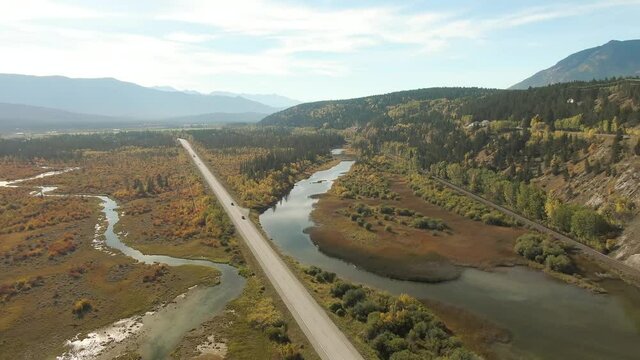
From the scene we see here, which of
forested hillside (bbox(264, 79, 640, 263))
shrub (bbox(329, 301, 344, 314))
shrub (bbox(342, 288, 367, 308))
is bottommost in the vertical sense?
shrub (bbox(329, 301, 344, 314))

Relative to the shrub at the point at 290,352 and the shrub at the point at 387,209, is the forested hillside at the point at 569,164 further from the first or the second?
the shrub at the point at 290,352

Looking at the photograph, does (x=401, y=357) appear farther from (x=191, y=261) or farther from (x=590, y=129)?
(x=590, y=129)

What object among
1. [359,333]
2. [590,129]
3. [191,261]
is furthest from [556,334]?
[590,129]

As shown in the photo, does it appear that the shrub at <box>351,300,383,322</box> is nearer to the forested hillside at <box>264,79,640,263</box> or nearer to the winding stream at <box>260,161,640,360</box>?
the winding stream at <box>260,161,640,360</box>

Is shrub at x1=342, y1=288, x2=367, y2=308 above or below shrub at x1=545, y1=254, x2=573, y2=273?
above

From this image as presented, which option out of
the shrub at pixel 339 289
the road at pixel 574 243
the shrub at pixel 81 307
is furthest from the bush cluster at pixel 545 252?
the shrub at pixel 81 307

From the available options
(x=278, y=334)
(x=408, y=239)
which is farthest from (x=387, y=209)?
(x=278, y=334)

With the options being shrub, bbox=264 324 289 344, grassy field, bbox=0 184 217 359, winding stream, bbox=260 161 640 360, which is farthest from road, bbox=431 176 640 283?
grassy field, bbox=0 184 217 359
